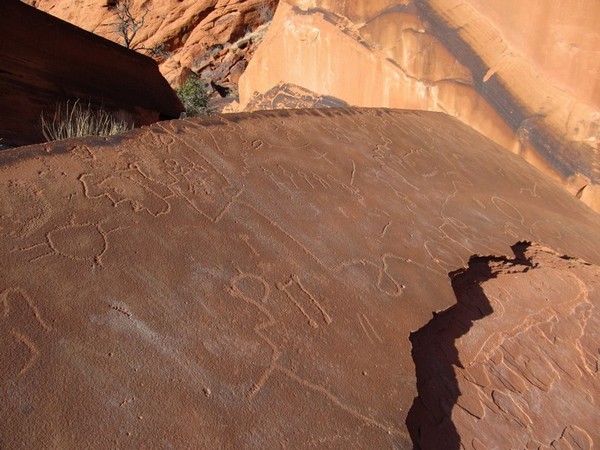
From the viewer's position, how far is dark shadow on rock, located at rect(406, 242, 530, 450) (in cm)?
175

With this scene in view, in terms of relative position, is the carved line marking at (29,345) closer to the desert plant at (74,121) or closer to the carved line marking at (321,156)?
the carved line marking at (321,156)

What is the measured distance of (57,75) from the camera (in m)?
4.38

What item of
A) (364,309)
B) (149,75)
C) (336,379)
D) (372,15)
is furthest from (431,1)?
(336,379)

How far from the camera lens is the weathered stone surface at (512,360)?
1.88 meters

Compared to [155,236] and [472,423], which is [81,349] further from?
[472,423]

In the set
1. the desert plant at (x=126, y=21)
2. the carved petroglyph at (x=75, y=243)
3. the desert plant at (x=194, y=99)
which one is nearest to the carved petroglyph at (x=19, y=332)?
the carved petroglyph at (x=75, y=243)

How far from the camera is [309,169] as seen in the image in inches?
110

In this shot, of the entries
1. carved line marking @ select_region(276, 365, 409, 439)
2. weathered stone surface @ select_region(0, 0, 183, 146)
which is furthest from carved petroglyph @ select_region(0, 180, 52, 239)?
weathered stone surface @ select_region(0, 0, 183, 146)

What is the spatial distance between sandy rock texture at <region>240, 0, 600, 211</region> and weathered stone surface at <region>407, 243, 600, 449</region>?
7.16ft

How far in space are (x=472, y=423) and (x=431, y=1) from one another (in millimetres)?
4734

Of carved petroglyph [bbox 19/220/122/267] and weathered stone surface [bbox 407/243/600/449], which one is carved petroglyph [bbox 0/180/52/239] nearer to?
carved petroglyph [bbox 19/220/122/267]

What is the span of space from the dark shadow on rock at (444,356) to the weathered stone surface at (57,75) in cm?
311

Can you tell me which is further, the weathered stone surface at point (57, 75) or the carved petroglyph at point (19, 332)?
the weathered stone surface at point (57, 75)

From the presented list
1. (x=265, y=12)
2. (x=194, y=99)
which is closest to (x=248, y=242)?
(x=194, y=99)
